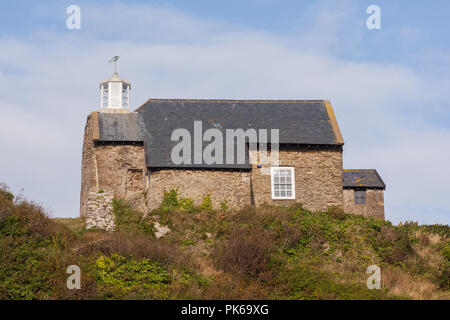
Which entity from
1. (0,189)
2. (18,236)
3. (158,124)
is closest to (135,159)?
(158,124)

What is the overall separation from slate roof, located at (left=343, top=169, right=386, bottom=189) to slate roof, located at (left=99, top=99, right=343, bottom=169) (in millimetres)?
6659

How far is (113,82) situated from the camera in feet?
112

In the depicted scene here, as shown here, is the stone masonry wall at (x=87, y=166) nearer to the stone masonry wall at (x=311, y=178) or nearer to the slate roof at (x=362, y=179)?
the stone masonry wall at (x=311, y=178)

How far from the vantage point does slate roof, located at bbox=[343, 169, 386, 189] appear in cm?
3912

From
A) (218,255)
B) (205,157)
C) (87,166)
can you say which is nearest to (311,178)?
(205,157)

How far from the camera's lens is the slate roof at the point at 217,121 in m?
31.8

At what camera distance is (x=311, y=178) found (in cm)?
3167

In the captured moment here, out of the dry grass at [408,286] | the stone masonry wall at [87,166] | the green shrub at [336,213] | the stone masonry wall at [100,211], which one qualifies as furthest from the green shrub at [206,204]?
the dry grass at [408,286]

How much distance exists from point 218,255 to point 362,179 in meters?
18.7

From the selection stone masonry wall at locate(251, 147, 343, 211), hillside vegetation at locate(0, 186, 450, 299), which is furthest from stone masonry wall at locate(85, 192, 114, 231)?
stone masonry wall at locate(251, 147, 343, 211)

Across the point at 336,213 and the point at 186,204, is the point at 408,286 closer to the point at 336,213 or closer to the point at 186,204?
the point at 336,213

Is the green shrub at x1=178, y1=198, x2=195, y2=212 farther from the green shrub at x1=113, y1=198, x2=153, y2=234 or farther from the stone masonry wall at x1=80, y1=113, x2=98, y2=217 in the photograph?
the stone masonry wall at x1=80, y1=113, x2=98, y2=217

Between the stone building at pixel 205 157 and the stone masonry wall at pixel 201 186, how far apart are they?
0.05m

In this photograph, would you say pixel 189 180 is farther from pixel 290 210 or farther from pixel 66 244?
pixel 66 244
